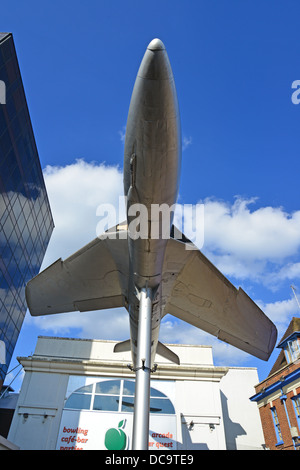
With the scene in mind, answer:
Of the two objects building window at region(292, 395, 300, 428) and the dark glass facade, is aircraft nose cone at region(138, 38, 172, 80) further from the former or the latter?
the dark glass facade

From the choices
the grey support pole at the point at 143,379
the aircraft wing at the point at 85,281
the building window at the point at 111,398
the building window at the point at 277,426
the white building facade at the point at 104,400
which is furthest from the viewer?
the building window at the point at 277,426

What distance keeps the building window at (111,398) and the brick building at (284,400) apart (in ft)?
20.0

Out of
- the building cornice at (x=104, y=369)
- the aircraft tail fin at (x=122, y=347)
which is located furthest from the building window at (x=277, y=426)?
the aircraft tail fin at (x=122, y=347)

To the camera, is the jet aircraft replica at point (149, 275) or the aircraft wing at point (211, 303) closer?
the jet aircraft replica at point (149, 275)

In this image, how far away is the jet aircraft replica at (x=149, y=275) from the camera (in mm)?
4914

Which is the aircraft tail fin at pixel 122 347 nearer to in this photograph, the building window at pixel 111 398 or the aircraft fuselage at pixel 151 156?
the aircraft fuselage at pixel 151 156

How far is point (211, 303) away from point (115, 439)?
30.7 ft

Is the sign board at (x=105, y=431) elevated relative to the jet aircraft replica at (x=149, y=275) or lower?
lower

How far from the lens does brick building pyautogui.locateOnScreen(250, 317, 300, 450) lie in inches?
598

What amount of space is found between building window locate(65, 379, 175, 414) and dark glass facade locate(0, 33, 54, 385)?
12838 millimetres

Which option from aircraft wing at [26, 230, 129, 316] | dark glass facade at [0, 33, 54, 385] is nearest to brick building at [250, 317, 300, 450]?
aircraft wing at [26, 230, 129, 316]

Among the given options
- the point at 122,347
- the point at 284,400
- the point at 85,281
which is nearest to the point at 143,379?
the point at 85,281

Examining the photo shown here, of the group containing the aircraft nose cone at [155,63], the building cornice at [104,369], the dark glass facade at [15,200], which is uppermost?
the dark glass facade at [15,200]
